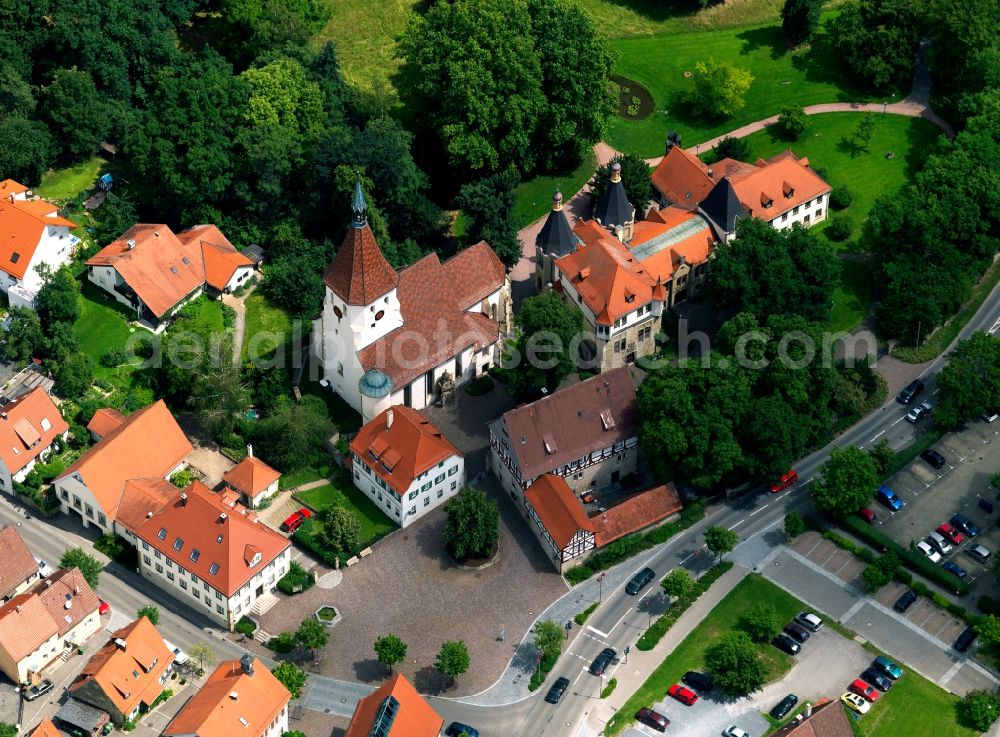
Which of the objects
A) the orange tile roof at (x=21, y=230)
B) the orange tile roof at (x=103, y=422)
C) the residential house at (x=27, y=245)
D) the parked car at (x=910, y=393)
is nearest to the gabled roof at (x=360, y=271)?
the orange tile roof at (x=103, y=422)

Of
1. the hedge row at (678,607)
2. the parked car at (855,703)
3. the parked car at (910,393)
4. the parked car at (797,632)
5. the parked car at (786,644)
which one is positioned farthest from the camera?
the parked car at (910,393)

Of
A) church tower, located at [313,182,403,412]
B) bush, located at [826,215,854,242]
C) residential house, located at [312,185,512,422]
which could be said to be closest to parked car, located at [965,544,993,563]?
bush, located at [826,215,854,242]

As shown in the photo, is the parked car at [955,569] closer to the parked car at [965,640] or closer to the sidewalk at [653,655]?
the parked car at [965,640]

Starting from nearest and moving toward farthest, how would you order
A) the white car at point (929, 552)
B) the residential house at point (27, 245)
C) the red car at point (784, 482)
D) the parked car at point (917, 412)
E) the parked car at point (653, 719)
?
1. the parked car at point (653, 719)
2. the white car at point (929, 552)
3. the red car at point (784, 482)
4. the residential house at point (27, 245)
5. the parked car at point (917, 412)

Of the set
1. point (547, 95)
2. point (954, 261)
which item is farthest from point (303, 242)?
point (954, 261)

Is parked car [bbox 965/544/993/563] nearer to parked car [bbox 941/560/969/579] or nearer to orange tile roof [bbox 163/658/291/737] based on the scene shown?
parked car [bbox 941/560/969/579]

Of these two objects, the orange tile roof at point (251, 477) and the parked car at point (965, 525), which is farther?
the parked car at point (965, 525)

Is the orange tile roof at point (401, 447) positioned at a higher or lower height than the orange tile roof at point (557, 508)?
higher

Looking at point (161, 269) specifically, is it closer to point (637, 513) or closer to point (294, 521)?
point (294, 521)
